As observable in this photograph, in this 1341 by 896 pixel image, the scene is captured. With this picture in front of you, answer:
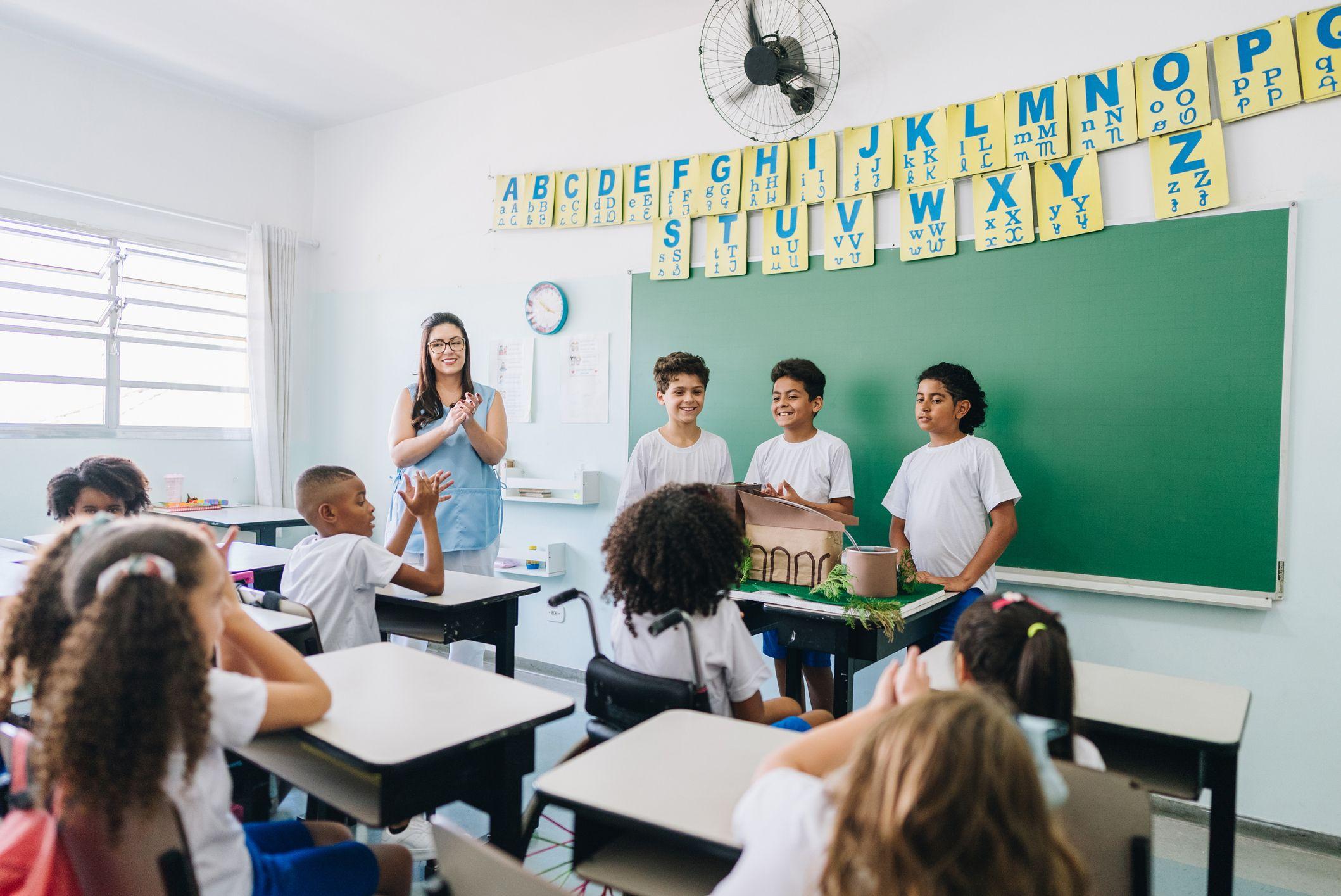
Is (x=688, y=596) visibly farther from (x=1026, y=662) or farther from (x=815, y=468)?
(x=815, y=468)

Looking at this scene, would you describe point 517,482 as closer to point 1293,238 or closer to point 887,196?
point 887,196

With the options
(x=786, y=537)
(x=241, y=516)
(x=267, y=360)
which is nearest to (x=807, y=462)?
(x=786, y=537)

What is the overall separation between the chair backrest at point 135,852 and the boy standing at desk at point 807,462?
7.34 ft

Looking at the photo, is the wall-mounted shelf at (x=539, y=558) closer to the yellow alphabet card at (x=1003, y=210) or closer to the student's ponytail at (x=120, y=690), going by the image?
the yellow alphabet card at (x=1003, y=210)

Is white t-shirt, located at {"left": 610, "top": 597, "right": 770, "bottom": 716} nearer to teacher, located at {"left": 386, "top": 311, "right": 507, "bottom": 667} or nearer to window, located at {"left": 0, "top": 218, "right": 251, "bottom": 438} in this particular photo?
teacher, located at {"left": 386, "top": 311, "right": 507, "bottom": 667}

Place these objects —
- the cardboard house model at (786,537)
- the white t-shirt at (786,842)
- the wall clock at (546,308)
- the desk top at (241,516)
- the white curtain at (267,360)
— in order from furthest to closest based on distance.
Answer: the white curtain at (267,360)
the wall clock at (546,308)
the desk top at (241,516)
the cardboard house model at (786,537)
the white t-shirt at (786,842)

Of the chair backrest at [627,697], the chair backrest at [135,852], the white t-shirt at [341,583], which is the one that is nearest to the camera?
the chair backrest at [135,852]

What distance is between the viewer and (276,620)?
6.54 ft

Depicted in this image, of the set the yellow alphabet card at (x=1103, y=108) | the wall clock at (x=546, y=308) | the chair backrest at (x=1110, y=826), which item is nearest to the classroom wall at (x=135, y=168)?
the wall clock at (x=546, y=308)

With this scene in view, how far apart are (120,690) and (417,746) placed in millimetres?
430

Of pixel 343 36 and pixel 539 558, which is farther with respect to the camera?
pixel 539 558

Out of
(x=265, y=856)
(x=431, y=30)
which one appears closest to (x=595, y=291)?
(x=431, y=30)

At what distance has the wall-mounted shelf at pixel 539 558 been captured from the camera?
4.14 meters

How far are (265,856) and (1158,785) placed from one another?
5.12 ft
